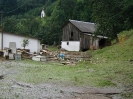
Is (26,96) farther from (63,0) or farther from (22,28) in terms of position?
(63,0)

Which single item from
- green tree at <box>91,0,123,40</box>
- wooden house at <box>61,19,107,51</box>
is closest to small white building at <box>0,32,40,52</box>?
green tree at <box>91,0,123,40</box>

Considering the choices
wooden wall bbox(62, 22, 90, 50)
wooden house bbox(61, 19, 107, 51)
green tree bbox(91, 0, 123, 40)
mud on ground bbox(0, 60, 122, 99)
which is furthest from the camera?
wooden wall bbox(62, 22, 90, 50)

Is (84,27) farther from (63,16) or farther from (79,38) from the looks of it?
(63,16)

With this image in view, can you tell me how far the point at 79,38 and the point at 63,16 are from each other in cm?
2516

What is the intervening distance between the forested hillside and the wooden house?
4.24m

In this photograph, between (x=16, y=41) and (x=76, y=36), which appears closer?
(x=16, y=41)

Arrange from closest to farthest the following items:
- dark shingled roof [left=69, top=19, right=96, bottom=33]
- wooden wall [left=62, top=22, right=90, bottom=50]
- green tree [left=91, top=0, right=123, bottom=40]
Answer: green tree [left=91, top=0, right=123, bottom=40]
wooden wall [left=62, top=22, right=90, bottom=50]
dark shingled roof [left=69, top=19, right=96, bottom=33]

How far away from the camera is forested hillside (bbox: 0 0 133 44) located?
3117cm

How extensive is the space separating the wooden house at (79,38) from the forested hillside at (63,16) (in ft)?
13.9

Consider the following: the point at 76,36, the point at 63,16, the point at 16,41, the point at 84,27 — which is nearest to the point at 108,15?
the point at 16,41

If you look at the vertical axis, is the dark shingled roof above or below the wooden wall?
above

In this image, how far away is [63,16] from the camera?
A: 6950cm

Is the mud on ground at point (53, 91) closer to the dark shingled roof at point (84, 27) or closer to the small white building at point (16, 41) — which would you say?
the small white building at point (16, 41)

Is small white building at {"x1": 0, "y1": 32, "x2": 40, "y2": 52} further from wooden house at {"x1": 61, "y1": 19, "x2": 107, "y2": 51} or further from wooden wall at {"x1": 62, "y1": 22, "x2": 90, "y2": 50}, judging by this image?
wooden wall at {"x1": 62, "y1": 22, "x2": 90, "y2": 50}
